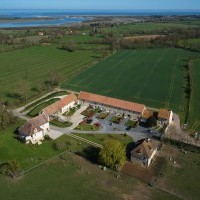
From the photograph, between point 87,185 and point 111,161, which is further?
point 111,161

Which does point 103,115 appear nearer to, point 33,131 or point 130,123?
point 130,123

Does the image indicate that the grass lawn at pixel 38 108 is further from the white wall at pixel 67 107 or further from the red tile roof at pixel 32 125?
the red tile roof at pixel 32 125

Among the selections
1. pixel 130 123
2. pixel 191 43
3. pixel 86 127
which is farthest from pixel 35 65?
pixel 191 43

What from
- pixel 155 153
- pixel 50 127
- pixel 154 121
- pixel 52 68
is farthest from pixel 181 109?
pixel 52 68

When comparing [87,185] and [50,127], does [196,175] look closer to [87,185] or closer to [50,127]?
[87,185]

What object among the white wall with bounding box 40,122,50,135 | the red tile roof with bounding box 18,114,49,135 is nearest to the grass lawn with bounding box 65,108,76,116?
the white wall with bounding box 40,122,50,135

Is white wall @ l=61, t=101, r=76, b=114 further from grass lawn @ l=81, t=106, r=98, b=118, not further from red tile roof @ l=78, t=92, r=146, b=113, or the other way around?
grass lawn @ l=81, t=106, r=98, b=118
